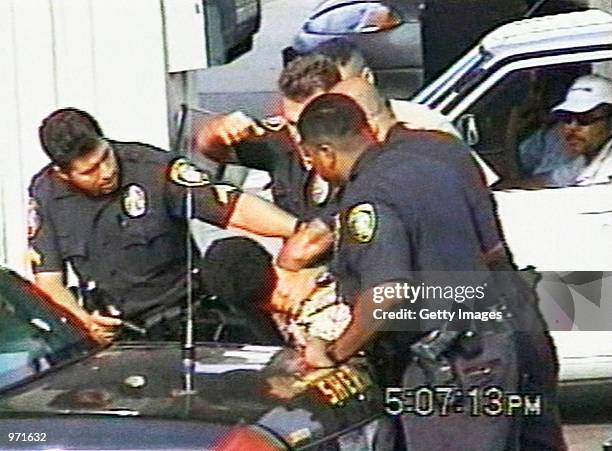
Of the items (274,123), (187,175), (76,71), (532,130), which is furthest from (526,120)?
(76,71)

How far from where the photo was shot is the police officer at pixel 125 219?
602 cm

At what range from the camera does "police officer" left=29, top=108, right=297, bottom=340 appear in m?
6.02

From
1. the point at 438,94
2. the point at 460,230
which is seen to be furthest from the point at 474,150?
the point at 460,230

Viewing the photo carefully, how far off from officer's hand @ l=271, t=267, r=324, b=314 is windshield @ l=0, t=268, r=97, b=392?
1163mm

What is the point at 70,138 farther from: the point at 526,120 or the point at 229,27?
the point at 526,120

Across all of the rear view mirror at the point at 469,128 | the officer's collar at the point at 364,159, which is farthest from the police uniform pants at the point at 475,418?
the rear view mirror at the point at 469,128

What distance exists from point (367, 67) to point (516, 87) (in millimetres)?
647

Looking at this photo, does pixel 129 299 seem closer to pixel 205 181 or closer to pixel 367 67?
pixel 205 181

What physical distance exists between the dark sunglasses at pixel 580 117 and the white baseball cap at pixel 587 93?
2 centimetres

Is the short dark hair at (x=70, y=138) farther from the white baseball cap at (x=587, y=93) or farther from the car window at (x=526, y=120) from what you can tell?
the white baseball cap at (x=587, y=93)

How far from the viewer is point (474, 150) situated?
608 cm

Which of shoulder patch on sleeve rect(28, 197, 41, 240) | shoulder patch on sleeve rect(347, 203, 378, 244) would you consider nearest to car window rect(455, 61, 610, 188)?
shoulder patch on sleeve rect(347, 203, 378, 244)

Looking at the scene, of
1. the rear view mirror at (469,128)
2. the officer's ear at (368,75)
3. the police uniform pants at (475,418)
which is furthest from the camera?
the rear view mirror at (469,128)

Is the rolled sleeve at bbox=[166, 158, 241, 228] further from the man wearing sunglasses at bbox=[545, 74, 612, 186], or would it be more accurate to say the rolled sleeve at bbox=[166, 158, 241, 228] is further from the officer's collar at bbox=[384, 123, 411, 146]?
the man wearing sunglasses at bbox=[545, 74, 612, 186]
